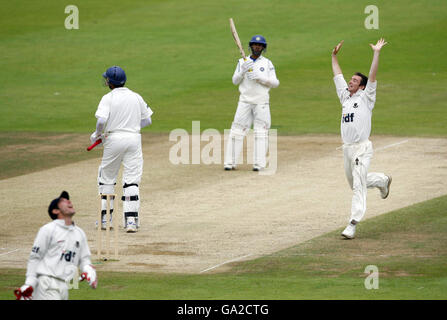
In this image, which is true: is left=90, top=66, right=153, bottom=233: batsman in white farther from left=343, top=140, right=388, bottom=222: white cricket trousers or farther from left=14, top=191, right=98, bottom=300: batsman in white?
left=14, top=191, right=98, bottom=300: batsman in white

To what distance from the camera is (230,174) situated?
1856 centimetres

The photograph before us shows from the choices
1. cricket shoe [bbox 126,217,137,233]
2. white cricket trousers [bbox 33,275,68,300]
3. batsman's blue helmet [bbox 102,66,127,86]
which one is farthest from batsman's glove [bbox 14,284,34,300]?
batsman's blue helmet [bbox 102,66,127,86]

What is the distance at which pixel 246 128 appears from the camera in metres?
19.3

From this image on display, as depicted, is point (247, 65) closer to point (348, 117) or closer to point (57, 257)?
point (348, 117)

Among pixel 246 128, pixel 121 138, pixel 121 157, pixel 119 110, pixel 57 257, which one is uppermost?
pixel 246 128

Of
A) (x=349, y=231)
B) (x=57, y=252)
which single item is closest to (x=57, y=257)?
(x=57, y=252)

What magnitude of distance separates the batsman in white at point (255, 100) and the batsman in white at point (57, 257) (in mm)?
9881

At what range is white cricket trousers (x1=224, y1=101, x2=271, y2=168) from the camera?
62.2 ft

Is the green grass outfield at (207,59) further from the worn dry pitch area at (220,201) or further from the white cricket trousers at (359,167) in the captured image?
the white cricket trousers at (359,167)

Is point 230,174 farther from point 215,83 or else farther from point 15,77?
point 15,77

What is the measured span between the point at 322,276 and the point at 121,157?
13.9 feet

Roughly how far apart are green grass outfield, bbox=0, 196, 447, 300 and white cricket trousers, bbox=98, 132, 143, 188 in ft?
9.17

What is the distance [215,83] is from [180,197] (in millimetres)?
14328

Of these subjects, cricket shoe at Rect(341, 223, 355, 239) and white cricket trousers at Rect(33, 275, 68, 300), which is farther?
cricket shoe at Rect(341, 223, 355, 239)
